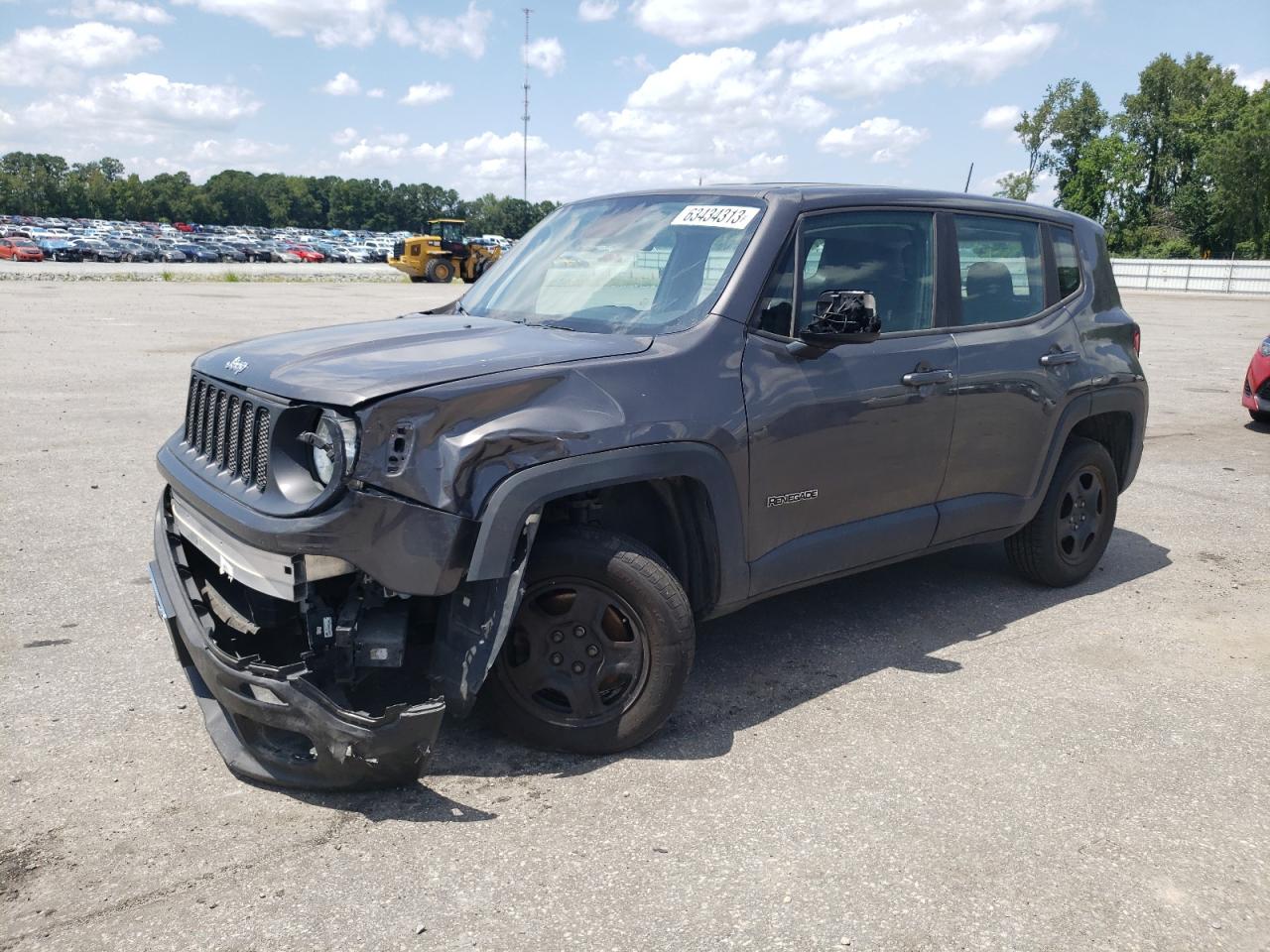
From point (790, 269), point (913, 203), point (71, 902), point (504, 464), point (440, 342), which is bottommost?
point (71, 902)

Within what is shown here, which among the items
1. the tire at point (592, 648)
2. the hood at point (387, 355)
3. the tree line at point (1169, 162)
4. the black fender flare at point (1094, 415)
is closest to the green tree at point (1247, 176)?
the tree line at point (1169, 162)

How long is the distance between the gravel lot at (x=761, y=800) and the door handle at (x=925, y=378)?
3.73 feet

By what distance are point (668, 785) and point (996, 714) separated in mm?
1366

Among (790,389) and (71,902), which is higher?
(790,389)

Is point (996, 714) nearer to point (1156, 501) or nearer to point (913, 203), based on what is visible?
point (913, 203)

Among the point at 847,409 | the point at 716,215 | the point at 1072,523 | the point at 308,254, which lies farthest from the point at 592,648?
the point at 308,254

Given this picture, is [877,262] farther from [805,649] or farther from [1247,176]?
[1247,176]

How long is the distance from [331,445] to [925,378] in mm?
2444

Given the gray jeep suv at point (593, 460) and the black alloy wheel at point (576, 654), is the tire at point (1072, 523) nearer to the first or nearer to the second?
the gray jeep suv at point (593, 460)

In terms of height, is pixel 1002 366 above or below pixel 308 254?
below

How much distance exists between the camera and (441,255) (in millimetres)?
41594

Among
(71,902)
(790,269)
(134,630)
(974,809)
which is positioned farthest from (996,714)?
(134,630)

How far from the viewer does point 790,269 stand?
12.9 ft

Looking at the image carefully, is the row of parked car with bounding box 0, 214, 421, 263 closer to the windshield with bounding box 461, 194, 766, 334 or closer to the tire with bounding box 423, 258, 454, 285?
the tire with bounding box 423, 258, 454, 285
